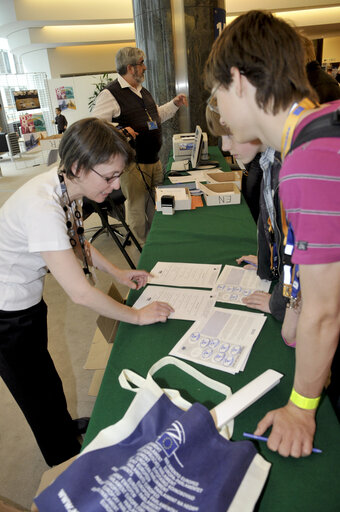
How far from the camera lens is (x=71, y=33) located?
33.2 ft

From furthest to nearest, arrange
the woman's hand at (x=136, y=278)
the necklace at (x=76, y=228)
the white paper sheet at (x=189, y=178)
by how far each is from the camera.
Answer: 1. the white paper sheet at (x=189, y=178)
2. the woman's hand at (x=136, y=278)
3. the necklace at (x=76, y=228)

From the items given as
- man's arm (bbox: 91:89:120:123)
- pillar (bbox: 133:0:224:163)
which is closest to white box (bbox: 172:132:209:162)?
man's arm (bbox: 91:89:120:123)

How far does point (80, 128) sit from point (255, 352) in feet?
2.70

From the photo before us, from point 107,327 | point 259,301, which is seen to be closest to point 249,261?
point 259,301

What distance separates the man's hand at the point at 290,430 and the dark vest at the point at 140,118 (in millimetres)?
2798

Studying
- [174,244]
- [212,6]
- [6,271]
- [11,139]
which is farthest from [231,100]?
[11,139]

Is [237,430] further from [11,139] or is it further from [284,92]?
[11,139]

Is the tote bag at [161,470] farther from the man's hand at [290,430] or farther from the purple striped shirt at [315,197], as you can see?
the purple striped shirt at [315,197]

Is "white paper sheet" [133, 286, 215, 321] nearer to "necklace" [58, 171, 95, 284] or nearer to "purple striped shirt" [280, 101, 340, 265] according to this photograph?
"necklace" [58, 171, 95, 284]

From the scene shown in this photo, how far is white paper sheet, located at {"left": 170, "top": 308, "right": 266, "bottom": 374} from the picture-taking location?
0.98m

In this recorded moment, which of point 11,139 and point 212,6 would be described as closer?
point 212,6

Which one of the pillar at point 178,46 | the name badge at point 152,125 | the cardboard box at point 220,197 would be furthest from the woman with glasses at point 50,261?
the pillar at point 178,46

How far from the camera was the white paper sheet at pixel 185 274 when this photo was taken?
4.57ft

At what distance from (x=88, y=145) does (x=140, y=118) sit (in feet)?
7.31
